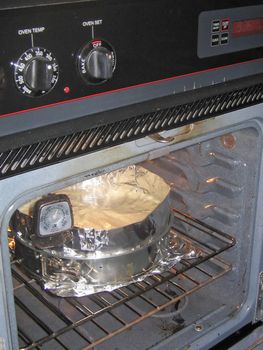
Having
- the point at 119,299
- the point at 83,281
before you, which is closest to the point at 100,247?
the point at 83,281

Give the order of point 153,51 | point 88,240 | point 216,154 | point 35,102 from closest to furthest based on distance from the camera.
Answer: point 35,102
point 153,51
point 88,240
point 216,154

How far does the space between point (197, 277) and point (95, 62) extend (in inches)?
34.3

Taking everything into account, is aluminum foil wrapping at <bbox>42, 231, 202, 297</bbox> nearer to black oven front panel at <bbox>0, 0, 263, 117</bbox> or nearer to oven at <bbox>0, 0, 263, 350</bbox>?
oven at <bbox>0, 0, 263, 350</bbox>

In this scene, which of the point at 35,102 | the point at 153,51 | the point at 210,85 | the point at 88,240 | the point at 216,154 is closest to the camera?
the point at 35,102

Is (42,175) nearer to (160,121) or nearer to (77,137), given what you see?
(77,137)

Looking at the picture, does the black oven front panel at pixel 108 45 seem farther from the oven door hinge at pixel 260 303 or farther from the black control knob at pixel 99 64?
the oven door hinge at pixel 260 303

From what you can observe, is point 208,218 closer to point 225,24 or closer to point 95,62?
point 225,24

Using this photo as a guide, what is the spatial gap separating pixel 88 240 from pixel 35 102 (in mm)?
444

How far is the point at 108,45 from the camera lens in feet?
2.78

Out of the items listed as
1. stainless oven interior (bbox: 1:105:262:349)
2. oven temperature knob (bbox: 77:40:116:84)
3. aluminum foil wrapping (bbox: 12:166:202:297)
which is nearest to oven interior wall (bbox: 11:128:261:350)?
stainless oven interior (bbox: 1:105:262:349)

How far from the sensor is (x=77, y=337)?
1386 mm

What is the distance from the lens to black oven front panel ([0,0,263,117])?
76 centimetres

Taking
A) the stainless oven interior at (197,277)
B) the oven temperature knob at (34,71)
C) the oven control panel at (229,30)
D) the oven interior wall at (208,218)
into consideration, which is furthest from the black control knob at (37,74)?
the oven interior wall at (208,218)

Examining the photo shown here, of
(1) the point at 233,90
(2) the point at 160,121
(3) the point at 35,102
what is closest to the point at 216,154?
(1) the point at 233,90
